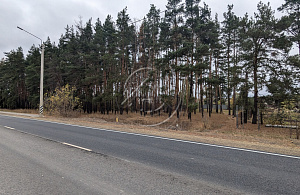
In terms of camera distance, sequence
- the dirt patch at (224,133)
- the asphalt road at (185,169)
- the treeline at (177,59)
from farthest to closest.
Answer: the treeline at (177,59) < the dirt patch at (224,133) < the asphalt road at (185,169)

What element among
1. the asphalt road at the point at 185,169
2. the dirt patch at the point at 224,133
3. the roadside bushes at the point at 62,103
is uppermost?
the roadside bushes at the point at 62,103

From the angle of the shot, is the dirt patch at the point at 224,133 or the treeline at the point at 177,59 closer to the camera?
the dirt patch at the point at 224,133

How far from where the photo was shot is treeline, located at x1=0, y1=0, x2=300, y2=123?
68.6 feet

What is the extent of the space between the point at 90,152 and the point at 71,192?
320 centimetres

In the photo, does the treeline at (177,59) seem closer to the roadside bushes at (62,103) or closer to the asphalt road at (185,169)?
the roadside bushes at (62,103)

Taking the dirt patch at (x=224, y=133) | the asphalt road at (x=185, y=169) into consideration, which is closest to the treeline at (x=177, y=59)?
the dirt patch at (x=224, y=133)

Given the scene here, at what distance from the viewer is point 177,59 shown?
2920cm

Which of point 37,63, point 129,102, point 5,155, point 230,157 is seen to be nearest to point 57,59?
point 37,63

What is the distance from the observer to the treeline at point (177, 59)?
2092cm

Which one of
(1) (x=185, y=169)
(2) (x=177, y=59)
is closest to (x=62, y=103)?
(2) (x=177, y=59)

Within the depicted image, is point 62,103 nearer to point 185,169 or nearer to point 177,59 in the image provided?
point 177,59

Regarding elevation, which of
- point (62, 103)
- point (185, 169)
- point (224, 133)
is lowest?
point (224, 133)

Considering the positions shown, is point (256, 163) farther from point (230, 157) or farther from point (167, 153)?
point (167, 153)

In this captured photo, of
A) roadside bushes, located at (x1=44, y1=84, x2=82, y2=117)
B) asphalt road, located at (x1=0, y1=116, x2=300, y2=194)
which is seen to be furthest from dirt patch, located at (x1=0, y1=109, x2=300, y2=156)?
roadside bushes, located at (x1=44, y1=84, x2=82, y2=117)
